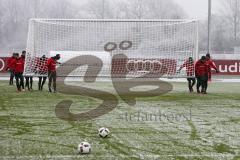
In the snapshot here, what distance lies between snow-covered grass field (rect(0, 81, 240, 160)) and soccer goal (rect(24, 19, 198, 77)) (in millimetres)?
5828

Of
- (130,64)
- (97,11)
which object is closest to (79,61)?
(130,64)

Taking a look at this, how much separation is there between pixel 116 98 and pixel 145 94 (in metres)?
2.36

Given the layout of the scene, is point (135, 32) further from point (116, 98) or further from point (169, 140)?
point (169, 140)

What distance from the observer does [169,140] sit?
10375 millimetres

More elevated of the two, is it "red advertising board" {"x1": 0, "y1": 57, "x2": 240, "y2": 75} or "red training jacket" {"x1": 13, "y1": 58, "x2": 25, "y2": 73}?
"red training jacket" {"x1": 13, "y1": 58, "x2": 25, "y2": 73}

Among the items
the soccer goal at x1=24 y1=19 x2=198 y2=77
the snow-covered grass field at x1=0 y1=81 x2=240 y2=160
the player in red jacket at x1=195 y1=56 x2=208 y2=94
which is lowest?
the snow-covered grass field at x1=0 y1=81 x2=240 y2=160

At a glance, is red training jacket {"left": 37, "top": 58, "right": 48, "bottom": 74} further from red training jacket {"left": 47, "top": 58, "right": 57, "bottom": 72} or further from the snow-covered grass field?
the snow-covered grass field

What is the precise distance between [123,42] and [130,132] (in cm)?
1287

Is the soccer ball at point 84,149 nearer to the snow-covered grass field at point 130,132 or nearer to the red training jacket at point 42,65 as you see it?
the snow-covered grass field at point 130,132

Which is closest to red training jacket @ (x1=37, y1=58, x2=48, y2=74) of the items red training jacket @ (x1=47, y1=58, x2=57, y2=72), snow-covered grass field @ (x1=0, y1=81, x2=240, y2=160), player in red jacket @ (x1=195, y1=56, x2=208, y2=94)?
red training jacket @ (x1=47, y1=58, x2=57, y2=72)

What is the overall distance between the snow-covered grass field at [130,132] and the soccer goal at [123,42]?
19.1 ft

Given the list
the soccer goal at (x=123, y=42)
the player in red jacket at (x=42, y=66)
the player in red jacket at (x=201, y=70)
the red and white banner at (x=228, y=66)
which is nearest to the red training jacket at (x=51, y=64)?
the player in red jacket at (x=42, y=66)

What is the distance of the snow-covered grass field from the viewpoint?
895 centimetres

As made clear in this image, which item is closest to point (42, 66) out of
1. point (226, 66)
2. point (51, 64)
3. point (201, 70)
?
point (51, 64)
